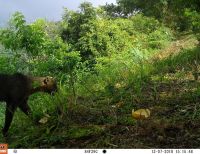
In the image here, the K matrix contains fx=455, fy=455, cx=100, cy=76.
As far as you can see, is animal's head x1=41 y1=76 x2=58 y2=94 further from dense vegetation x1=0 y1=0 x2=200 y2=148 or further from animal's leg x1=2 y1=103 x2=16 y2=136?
animal's leg x1=2 y1=103 x2=16 y2=136

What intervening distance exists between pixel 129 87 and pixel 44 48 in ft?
19.9

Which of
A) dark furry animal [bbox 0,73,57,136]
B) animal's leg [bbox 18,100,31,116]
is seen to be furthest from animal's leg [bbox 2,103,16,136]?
animal's leg [bbox 18,100,31,116]

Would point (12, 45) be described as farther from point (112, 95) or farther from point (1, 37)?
point (112, 95)

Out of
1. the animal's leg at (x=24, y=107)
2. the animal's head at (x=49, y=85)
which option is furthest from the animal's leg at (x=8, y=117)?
the animal's head at (x=49, y=85)

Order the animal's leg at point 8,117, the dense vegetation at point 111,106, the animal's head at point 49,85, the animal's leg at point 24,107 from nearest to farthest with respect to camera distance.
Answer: the dense vegetation at point 111,106 → the animal's leg at point 8,117 → the animal's leg at point 24,107 → the animal's head at point 49,85

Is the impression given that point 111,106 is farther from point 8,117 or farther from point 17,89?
point 17,89

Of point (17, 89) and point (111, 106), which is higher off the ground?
point (17, 89)

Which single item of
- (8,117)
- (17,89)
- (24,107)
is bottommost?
(8,117)

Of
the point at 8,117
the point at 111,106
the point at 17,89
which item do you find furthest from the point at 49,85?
the point at 111,106

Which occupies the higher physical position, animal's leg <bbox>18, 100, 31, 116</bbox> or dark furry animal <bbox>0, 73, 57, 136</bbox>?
dark furry animal <bbox>0, 73, 57, 136</bbox>

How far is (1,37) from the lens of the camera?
486 inches

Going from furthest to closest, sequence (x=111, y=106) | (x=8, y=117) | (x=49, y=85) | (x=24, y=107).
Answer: (x=49, y=85), (x=24, y=107), (x=8, y=117), (x=111, y=106)

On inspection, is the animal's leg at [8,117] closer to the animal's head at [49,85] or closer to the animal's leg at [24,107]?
the animal's leg at [24,107]

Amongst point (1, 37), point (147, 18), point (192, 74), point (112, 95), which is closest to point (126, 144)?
point (112, 95)
